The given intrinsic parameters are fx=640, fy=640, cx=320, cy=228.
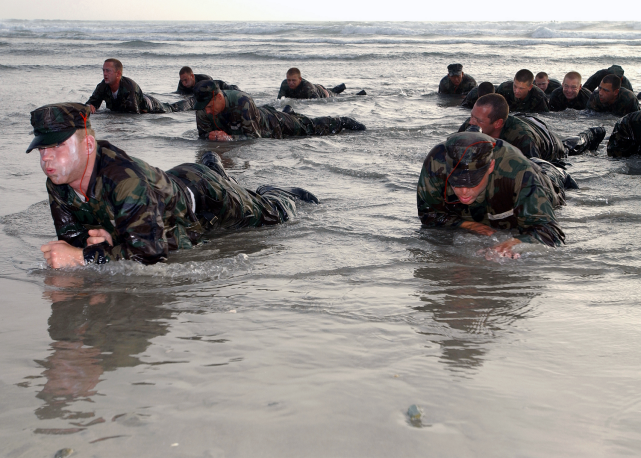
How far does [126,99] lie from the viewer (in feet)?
37.0

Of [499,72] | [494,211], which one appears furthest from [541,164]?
[499,72]

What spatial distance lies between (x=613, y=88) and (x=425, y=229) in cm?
720

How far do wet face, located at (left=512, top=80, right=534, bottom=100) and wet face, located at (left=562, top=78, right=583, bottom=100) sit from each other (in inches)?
43.7

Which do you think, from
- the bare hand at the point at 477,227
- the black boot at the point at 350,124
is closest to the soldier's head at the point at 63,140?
the bare hand at the point at 477,227

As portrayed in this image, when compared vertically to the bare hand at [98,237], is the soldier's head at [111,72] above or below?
above

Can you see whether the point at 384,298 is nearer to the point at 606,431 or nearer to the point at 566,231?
the point at 606,431

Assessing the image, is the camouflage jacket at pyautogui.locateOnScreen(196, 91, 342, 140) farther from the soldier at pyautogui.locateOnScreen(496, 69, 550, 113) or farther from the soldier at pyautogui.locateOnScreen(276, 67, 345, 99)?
the soldier at pyautogui.locateOnScreen(496, 69, 550, 113)

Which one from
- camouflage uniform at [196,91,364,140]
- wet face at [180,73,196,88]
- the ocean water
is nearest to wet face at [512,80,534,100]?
camouflage uniform at [196,91,364,140]

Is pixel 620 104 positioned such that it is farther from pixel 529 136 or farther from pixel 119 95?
pixel 119 95

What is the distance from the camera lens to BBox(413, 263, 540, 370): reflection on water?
2914mm

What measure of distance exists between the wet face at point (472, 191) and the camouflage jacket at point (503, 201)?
0.07 m

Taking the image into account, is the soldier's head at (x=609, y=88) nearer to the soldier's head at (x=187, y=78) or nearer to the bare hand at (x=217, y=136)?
the bare hand at (x=217, y=136)

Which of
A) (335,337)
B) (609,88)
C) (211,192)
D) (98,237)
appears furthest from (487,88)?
(335,337)

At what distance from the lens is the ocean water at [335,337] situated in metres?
2.19
